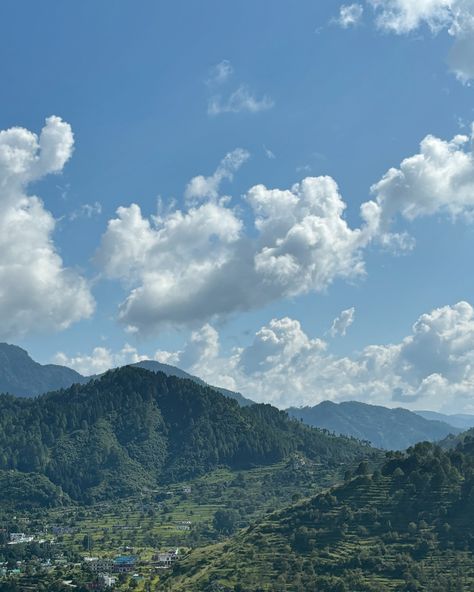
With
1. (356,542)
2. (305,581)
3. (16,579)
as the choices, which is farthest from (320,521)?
(16,579)

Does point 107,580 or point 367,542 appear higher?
point 367,542

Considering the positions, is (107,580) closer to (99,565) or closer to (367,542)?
(99,565)

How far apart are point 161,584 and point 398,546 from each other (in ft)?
156

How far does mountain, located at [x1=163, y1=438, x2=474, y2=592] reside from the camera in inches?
4975

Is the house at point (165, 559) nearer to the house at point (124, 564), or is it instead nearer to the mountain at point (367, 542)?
the house at point (124, 564)

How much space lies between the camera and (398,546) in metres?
135

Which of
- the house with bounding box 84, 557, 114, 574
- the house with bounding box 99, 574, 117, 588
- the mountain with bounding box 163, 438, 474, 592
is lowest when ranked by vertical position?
the house with bounding box 99, 574, 117, 588

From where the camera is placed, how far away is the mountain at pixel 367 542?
126 metres

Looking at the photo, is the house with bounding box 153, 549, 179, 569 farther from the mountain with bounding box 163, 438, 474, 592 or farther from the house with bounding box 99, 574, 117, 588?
the mountain with bounding box 163, 438, 474, 592

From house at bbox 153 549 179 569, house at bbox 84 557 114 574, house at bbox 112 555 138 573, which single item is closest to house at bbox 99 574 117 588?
house at bbox 84 557 114 574

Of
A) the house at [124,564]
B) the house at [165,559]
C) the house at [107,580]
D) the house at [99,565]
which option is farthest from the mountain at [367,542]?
the house at [99,565]

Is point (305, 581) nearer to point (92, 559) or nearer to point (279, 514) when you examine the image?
point (279, 514)

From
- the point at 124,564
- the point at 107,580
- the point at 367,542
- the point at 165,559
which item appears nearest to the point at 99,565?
the point at 124,564

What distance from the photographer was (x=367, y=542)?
13850 centimetres
